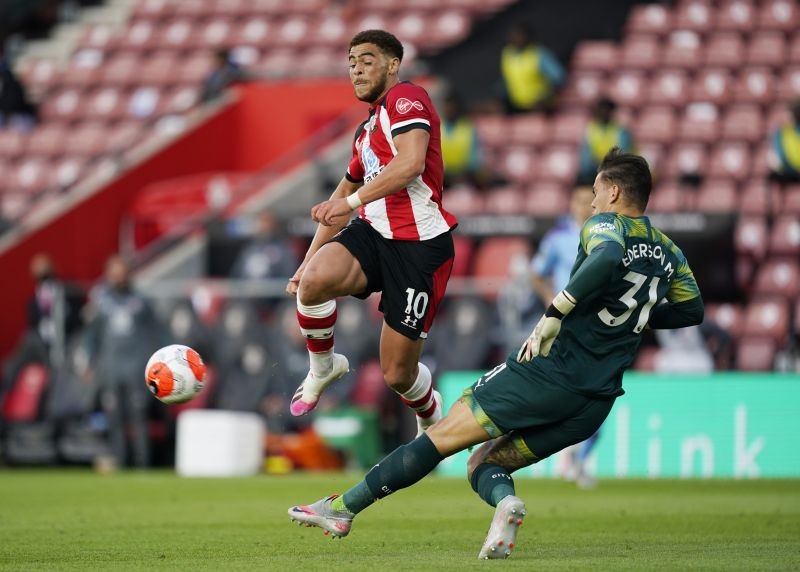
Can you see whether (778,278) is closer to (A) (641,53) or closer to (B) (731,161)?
(B) (731,161)

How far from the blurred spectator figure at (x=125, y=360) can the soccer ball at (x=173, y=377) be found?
8.17 m

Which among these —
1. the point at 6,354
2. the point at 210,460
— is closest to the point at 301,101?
the point at 6,354

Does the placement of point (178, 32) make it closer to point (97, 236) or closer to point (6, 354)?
point (97, 236)

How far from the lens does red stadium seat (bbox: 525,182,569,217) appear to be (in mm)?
18031

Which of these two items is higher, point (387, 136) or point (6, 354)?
point (387, 136)

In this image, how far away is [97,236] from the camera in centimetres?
2103

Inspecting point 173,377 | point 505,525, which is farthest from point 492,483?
point 173,377

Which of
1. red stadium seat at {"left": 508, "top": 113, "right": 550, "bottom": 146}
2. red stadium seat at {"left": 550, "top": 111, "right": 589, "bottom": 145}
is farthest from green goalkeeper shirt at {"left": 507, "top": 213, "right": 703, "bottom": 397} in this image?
red stadium seat at {"left": 508, "top": 113, "right": 550, "bottom": 146}

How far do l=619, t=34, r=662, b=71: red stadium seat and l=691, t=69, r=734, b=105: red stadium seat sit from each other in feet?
2.29

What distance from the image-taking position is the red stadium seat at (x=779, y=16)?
20406mm

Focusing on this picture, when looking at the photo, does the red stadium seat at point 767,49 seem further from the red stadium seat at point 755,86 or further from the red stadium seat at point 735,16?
the red stadium seat at point 735,16

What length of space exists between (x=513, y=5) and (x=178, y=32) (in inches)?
287

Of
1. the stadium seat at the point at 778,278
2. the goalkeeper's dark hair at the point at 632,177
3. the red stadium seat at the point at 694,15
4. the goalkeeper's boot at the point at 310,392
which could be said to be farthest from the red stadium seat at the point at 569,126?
the goalkeeper's dark hair at the point at 632,177

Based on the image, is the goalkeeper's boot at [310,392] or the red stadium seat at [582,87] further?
the red stadium seat at [582,87]
